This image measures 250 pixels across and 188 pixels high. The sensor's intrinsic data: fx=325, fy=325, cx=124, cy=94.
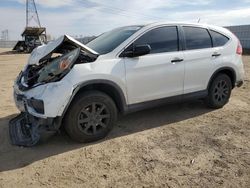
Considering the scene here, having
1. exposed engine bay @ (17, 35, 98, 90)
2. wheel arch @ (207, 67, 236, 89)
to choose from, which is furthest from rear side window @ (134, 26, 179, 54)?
wheel arch @ (207, 67, 236, 89)

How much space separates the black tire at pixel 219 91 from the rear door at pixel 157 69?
0.88m

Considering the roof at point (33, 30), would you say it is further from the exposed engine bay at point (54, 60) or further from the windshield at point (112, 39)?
the exposed engine bay at point (54, 60)

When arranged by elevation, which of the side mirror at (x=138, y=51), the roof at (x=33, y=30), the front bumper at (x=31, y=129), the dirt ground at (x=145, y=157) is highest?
the side mirror at (x=138, y=51)

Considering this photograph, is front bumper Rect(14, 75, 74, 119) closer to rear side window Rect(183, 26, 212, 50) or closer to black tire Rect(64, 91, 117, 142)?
black tire Rect(64, 91, 117, 142)

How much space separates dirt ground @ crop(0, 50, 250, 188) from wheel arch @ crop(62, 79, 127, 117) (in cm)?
52

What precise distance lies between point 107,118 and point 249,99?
13.0ft

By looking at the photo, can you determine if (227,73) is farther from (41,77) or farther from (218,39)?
Result: (41,77)

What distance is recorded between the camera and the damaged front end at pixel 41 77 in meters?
4.53

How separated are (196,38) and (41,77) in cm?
296

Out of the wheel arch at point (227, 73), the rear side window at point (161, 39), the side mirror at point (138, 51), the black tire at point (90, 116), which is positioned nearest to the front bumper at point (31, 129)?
the black tire at point (90, 116)

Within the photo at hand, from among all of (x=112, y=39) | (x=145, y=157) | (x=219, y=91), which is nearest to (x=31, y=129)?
(x=145, y=157)

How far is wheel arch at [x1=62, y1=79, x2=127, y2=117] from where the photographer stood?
459 centimetres

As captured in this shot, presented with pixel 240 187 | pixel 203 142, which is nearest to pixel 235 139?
pixel 203 142

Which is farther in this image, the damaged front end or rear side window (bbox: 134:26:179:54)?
rear side window (bbox: 134:26:179:54)
